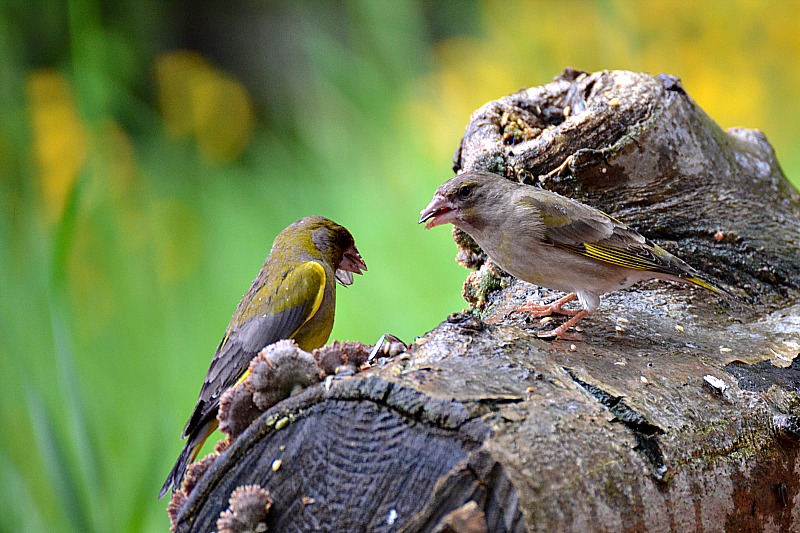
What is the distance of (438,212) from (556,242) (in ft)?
1.10

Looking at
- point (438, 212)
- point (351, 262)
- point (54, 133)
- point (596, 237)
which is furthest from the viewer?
point (54, 133)

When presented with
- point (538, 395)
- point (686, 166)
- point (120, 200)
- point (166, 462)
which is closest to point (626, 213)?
point (686, 166)

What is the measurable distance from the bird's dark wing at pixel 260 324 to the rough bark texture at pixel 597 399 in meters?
0.48

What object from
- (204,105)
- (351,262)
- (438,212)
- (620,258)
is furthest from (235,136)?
(620,258)

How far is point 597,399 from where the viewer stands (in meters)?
1.33

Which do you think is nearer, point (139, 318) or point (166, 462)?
point (166, 462)

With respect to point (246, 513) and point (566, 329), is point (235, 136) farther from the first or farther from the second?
point (246, 513)

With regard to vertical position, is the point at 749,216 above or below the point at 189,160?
below

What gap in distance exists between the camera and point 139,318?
3.84m

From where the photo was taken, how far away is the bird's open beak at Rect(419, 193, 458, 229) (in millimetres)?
2100

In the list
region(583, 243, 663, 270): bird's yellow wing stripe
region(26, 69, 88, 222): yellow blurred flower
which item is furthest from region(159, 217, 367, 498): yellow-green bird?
region(26, 69, 88, 222): yellow blurred flower

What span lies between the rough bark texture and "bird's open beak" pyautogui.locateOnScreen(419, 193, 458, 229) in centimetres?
26

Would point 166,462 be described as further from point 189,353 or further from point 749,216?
point 749,216

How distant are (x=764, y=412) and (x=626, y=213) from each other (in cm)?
81
